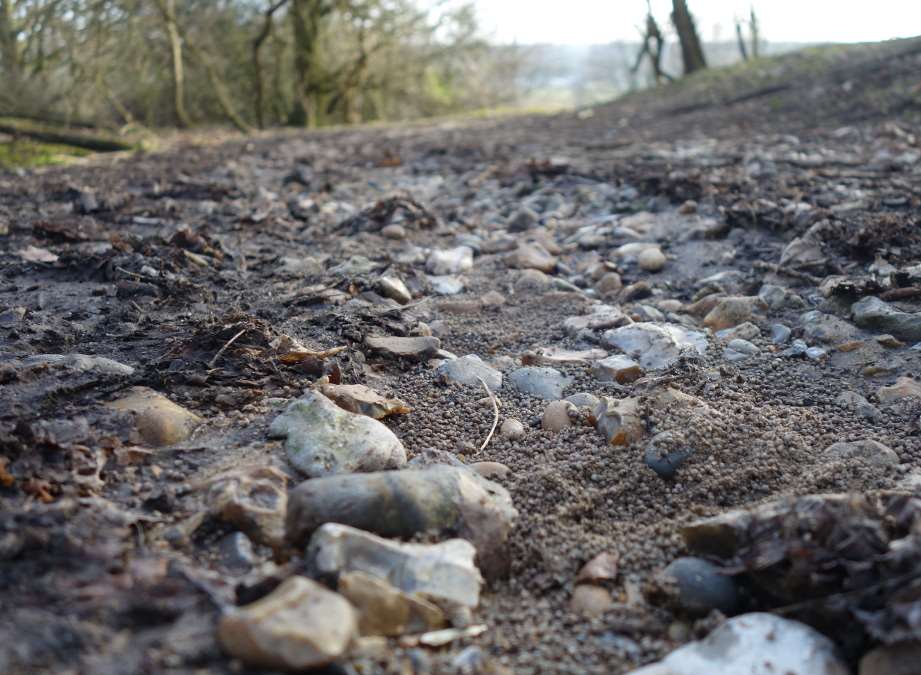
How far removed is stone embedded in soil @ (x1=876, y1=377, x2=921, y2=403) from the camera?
232 cm

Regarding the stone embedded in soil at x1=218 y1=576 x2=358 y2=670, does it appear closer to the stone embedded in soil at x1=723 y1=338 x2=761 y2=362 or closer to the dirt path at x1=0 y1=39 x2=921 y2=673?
the dirt path at x1=0 y1=39 x2=921 y2=673

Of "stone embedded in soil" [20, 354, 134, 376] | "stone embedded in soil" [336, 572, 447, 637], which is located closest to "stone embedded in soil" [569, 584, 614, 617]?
"stone embedded in soil" [336, 572, 447, 637]

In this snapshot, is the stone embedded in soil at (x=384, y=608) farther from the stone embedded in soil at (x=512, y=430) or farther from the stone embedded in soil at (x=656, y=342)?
the stone embedded in soil at (x=656, y=342)

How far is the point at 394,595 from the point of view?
1.36 m

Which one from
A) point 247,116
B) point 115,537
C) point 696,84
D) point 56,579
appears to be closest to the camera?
point 56,579

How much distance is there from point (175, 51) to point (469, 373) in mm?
9555

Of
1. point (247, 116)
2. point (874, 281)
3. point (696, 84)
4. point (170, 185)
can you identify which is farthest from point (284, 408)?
point (247, 116)

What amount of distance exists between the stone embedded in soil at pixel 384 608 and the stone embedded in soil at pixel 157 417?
84 centimetres

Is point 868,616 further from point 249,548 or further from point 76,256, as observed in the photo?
point 76,256

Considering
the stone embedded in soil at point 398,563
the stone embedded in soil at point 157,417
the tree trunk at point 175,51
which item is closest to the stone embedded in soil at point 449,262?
the stone embedded in soil at point 157,417

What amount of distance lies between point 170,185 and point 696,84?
7.83m

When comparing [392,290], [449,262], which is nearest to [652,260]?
[449,262]

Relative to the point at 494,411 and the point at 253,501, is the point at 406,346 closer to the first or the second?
the point at 494,411

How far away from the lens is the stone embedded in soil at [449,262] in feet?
12.6
